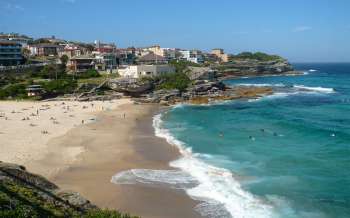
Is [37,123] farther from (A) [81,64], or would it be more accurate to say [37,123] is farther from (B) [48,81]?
(A) [81,64]

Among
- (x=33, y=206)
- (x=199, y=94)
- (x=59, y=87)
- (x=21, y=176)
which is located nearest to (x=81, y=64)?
(x=59, y=87)

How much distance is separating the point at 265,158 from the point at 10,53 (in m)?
69.7

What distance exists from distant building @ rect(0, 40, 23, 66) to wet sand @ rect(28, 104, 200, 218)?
4525 centimetres

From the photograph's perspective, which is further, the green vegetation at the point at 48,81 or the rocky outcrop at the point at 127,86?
the rocky outcrop at the point at 127,86

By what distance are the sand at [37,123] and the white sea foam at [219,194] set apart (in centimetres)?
923

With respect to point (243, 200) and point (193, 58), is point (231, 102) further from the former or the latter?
point (193, 58)

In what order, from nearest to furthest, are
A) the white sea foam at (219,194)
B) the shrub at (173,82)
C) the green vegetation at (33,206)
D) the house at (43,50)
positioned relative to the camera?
the green vegetation at (33,206), the white sea foam at (219,194), the shrub at (173,82), the house at (43,50)

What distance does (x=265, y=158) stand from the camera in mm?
30484

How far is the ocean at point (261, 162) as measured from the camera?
2141cm

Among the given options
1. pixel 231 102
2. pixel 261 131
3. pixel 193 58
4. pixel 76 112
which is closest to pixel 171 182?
pixel 261 131

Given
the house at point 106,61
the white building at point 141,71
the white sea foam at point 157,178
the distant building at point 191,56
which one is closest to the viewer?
the white sea foam at point 157,178

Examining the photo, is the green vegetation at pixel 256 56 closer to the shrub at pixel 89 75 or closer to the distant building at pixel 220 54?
the distant building at pixel 220 54

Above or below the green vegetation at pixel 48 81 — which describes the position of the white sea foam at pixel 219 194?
below

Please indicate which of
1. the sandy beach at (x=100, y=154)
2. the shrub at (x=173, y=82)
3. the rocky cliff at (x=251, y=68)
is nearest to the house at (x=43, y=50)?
the shrub at (x=173, y=82)
